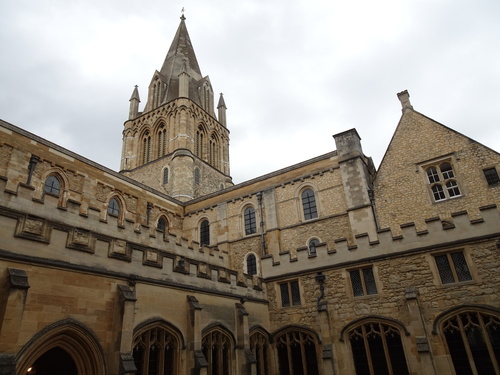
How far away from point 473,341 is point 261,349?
7.19 metres

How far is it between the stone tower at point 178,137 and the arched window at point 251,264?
11.1m

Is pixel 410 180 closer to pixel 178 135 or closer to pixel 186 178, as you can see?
pixel 186 178

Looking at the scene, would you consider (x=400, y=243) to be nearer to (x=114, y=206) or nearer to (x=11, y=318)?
(x=11, y=318)

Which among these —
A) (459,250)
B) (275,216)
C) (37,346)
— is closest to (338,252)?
(459,250)

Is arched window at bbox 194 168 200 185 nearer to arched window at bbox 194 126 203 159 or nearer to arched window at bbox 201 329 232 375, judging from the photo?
arched window at bbox 194 126 203 159

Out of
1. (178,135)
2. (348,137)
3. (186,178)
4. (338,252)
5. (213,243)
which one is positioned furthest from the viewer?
(178,135)

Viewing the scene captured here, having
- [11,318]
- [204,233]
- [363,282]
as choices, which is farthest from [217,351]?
[204,233]

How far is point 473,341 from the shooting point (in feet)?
34.6

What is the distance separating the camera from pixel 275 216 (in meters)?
21.3

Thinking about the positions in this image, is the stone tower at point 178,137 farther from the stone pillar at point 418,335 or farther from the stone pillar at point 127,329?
the stone pillar at point 418,335

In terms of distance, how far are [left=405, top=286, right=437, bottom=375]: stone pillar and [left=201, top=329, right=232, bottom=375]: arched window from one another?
5.96 metres

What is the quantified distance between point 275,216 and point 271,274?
658 centimetres

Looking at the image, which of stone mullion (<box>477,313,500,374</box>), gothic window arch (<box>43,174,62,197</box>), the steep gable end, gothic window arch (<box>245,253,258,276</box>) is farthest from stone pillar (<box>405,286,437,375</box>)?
gothic window arch (<box>43,174,62,197</box>)

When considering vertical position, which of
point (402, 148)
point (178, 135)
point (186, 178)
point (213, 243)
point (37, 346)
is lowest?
point (37, 346)
